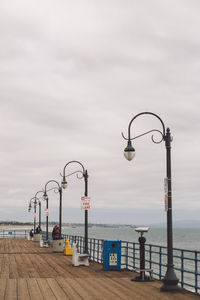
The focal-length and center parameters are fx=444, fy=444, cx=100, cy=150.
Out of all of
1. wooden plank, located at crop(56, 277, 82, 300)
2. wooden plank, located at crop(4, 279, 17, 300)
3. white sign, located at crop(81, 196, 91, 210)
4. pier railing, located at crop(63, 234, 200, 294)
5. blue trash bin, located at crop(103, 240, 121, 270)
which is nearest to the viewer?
wooden plank, located at crop(4, 279, 17, 300)

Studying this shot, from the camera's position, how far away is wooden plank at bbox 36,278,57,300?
12.0m

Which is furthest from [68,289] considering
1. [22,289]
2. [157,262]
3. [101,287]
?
[157,262]

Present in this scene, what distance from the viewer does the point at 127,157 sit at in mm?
14805

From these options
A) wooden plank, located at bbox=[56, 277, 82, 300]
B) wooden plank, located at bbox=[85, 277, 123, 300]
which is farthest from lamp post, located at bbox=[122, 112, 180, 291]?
wooden plank, located at bbox=[56, 277, 82, 300]

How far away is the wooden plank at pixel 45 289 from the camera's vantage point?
Result: 12010 mm

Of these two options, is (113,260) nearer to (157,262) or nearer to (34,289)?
(34,289)

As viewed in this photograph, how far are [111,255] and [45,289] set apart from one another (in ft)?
19.2

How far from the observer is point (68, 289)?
529 inches

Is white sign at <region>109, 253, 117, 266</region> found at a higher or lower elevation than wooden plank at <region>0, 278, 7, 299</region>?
higher

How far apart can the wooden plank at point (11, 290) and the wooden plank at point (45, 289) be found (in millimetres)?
786

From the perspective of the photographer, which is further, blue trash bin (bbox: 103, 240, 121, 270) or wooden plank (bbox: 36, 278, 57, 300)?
blue trash bin (bbox: 103, 240, 121, 270)

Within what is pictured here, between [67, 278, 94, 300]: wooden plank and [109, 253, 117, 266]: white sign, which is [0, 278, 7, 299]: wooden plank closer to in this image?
[67, 278, 94, 300]: wooden plank

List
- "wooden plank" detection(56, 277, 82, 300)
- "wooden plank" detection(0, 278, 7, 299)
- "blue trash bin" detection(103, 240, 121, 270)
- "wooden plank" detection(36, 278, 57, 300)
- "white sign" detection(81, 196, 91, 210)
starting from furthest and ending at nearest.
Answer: "white sign" detection(81, 196, 91, 210) → "blue trash bin" detection(103, 240, 121, 270) → "wooden plank" detection(0, 278, 7, 299) → "wooden plank" detection(56, 277, 82, 300) → "wooden plank" detection(36, 278, 57, 300)

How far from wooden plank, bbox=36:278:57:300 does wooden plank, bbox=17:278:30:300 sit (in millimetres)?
455
